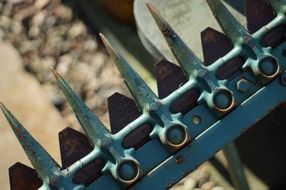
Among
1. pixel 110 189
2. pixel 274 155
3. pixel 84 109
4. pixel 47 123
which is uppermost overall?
pixel 84 109

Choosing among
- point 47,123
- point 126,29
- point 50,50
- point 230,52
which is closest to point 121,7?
point 126,29

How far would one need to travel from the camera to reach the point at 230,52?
249 cm

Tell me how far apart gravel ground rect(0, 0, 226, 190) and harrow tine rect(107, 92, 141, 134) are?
2816 millimetres

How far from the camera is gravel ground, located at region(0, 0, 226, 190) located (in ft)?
17.9

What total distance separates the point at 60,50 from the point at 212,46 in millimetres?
3448

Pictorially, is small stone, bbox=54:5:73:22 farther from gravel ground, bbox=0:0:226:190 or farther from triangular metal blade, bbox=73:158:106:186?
triangular metal blade, bbox=73:158:106:186

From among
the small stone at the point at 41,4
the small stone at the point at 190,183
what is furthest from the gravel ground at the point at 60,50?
the small stone at the point at 190,183

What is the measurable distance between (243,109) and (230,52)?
0.21m

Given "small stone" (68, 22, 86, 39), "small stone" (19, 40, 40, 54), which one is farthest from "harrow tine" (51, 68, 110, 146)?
"small stone" (19, 40, 40, 54)

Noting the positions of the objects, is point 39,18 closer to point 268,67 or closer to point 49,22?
point 49,22

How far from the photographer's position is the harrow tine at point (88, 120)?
2350 mm

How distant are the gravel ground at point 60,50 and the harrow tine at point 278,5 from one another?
9.23 feet

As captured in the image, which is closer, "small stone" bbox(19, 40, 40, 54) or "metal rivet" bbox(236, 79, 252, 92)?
"metal rivet" bbox(236, 79, 252, 92)

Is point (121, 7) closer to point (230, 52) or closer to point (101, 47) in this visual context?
point (101, 47)
